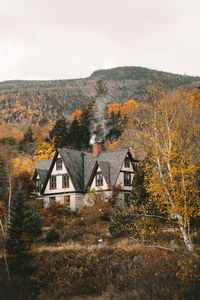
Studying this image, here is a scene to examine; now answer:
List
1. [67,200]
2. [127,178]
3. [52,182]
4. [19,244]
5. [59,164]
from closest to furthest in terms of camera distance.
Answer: [19,244], [67,200], [127,178], [59,164], [52,182]

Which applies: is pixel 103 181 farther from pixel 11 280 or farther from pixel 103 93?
pixel 103 93

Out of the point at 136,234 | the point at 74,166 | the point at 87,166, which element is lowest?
the point at 136,234

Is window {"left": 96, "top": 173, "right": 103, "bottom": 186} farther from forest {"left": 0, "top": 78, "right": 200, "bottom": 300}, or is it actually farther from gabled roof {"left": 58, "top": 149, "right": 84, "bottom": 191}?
forest {"left": 0, "top": 78, "right": 200, "bottom": 300}

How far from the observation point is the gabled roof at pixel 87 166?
1624 inches

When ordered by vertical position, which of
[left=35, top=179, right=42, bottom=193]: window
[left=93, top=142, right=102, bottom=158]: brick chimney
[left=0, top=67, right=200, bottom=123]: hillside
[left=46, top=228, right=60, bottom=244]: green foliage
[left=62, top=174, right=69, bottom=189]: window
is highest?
[left=0, top=67, right=200, bottom=123]: hillside

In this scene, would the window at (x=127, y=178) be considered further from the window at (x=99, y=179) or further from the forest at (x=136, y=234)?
the forest at (x=136, y=234)

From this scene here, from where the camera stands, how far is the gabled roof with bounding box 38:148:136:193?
41.2 metres

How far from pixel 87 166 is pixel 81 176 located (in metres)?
1.73

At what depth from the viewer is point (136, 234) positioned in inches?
665

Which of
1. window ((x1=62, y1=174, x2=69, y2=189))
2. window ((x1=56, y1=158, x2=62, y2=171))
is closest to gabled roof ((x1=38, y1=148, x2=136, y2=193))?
window ((x1=56, y1=158, x2=62, y2=171))

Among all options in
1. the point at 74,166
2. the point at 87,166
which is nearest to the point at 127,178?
the point at 87,166

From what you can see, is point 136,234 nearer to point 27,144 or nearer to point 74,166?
point 74,166

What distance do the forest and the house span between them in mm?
2718

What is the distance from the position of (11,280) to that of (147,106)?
40.6 ft
